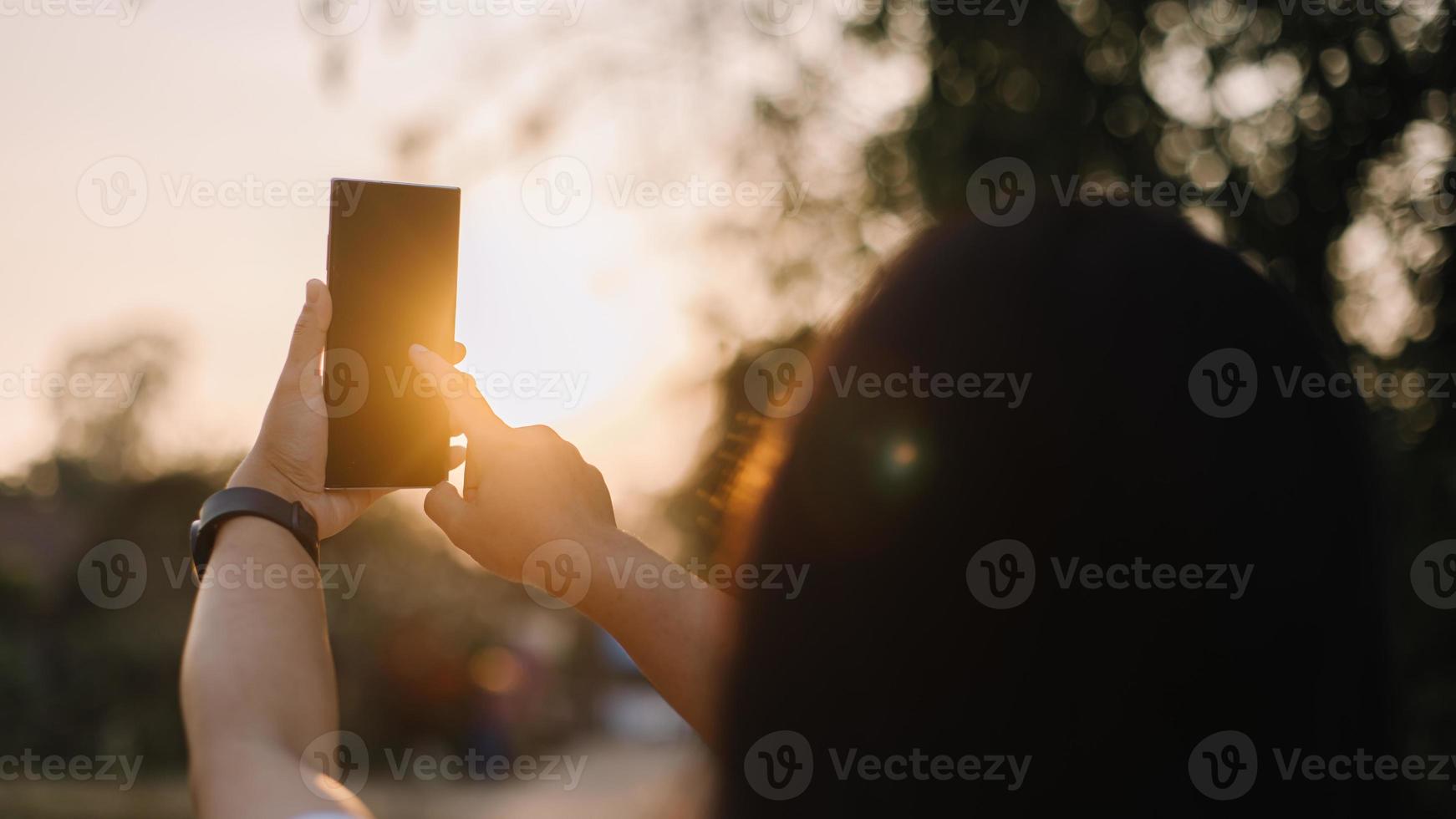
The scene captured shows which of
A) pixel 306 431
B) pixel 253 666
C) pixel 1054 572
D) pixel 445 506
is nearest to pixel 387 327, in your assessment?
pixel 306 431

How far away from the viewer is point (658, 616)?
2.08 metres

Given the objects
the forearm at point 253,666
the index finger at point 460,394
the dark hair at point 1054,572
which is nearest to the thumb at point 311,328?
the index finger at point 460,394

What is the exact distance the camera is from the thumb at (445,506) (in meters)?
2.41

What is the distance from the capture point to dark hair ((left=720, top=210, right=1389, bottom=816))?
100cm

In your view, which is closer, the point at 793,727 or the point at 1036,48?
the point at 793,727

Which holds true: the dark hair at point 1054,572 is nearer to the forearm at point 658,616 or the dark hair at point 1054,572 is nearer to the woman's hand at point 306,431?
the forearm at point 658,616

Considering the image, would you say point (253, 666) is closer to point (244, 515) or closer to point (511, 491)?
point (244, 515)

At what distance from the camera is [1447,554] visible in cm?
653

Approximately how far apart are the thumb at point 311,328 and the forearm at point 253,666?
0.65 meters

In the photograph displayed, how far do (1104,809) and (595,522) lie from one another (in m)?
1.40

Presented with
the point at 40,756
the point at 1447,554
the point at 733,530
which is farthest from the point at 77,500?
the point at 733,530

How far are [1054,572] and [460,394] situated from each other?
1.61m

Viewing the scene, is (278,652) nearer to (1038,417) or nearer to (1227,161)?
(1038,417)

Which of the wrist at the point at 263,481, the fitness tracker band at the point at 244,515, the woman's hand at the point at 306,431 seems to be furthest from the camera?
the woman's hand at the point at 306,431
